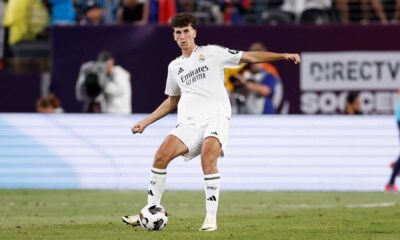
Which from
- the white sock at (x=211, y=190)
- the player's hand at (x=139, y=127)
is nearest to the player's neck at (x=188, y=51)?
the player's hand at (x=139, y=127)

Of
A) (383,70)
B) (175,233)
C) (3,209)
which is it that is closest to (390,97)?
(383,70)

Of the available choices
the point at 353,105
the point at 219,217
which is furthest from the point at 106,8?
the point at 219,217

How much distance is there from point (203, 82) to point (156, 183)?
1251 mm

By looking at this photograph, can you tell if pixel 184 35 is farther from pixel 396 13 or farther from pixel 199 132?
pixel 396 13

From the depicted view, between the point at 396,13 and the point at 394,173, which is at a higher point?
the point at 396,13

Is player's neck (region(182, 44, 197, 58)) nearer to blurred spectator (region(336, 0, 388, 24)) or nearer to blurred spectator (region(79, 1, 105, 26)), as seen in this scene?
blurred spectator (region(79, 1, 105, 26))

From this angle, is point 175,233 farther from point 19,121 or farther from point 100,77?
point 100,77

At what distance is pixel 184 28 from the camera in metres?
13.7

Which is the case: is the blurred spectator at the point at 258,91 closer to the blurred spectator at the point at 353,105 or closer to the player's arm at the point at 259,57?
the blurred spectator at the point at 353,105

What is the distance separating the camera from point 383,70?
85.9 ft

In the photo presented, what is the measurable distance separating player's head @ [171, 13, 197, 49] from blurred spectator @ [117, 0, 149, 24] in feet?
43.5

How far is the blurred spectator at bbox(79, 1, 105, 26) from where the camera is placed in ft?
88.7

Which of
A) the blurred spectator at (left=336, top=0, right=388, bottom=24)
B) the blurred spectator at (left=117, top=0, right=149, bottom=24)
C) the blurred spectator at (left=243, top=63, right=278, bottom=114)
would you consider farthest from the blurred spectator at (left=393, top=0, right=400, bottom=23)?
the blurred spectator at (left=117, top=0, right=149, bottom=24)

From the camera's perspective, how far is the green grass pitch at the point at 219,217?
13.4 m
